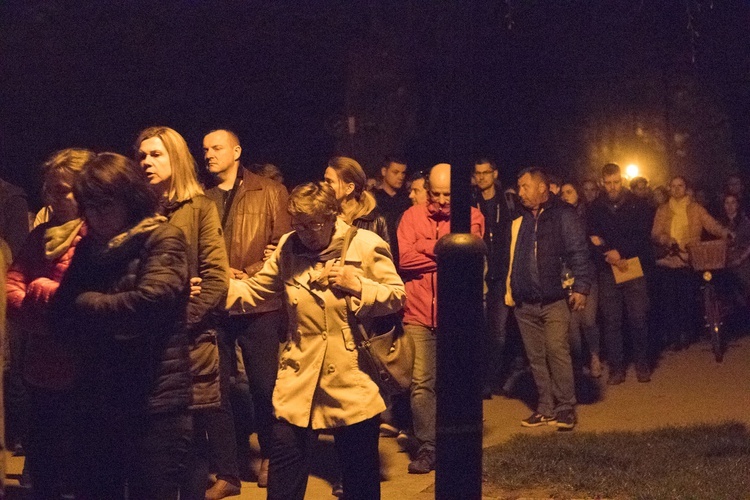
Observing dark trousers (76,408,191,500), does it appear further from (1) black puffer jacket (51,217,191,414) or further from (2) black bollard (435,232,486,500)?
(2) black bollard (435,232,486,500)

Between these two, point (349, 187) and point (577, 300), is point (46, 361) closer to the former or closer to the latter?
point (349, 187)

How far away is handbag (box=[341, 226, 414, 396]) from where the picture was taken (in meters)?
6.41

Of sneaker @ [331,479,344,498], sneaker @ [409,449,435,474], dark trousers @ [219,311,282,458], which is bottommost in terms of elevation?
sneaker @ [331,479,344,498]

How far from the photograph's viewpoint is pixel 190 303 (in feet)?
20.2

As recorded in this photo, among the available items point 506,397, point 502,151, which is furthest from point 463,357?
point 502,151

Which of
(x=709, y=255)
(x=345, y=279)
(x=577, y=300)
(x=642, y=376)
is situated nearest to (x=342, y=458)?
(x=345, y=279)

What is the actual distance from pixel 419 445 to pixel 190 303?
11.9 feet

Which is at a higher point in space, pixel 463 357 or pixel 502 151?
pixel 502 151

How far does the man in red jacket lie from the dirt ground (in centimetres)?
30

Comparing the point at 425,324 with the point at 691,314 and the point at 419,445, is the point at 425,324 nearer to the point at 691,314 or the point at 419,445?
the point at 419,445

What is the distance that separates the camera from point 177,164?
6.40 m

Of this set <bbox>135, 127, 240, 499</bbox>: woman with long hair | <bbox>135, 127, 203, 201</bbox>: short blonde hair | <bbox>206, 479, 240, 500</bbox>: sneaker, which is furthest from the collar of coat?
<bbox>206, 479, 240, 500</bbox>: sneaker

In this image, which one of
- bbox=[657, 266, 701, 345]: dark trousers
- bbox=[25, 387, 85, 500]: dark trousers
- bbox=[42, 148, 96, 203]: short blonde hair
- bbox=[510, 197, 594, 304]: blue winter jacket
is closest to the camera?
bbox=[25, 387, 85, 500]: dark trousers

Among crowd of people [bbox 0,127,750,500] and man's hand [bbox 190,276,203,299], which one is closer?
crowd of people [bbox 0,127,750,500]
